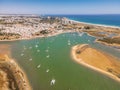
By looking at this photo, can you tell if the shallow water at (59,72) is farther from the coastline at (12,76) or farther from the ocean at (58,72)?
the coastline at (12,76)

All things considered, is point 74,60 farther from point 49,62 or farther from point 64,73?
point 64,73

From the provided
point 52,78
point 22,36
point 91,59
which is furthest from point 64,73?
point 22,36

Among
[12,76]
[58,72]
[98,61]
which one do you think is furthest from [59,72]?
[98,61]

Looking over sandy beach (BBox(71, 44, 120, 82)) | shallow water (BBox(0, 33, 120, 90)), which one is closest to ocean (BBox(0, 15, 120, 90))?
shallow water (BBox(0, 33, 120, 90))

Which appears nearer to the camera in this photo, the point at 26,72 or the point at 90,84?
the point at 90,84

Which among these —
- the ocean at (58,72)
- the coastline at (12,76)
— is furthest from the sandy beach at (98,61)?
the coastline at (12,76)

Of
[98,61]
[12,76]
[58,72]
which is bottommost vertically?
[98,61]

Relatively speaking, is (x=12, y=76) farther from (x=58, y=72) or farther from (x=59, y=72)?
(x=59, y=72)

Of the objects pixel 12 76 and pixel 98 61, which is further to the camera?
pixel 98 61
